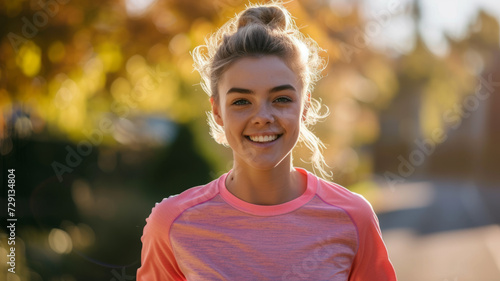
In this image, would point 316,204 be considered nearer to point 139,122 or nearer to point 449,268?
point 139,122

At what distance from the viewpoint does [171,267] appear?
238cm

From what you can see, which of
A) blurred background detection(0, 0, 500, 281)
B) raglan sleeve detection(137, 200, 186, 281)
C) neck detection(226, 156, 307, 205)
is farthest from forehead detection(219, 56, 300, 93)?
blurred background detection(0, 0, 500, 281)

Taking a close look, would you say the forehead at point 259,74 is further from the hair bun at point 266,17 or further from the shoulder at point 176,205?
the shoulder at point 176,205

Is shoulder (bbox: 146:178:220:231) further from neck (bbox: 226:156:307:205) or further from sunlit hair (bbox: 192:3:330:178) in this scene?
sunlit hair (bbox: 192:3:330:178)

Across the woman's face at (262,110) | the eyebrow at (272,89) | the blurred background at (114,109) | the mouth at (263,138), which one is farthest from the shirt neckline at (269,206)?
the blurred background at (114,109)

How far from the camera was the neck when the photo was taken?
7.71 ft

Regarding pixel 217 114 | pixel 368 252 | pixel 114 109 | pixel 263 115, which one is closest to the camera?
pixel 263 115

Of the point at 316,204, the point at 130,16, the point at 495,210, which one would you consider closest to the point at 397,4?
the point at 130,16

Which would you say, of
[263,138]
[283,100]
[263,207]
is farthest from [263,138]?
[263,207]

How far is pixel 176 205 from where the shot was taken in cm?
238

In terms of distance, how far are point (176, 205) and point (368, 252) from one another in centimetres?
73

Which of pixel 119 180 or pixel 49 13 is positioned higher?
pixel 49 13

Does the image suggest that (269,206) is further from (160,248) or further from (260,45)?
(260,45)

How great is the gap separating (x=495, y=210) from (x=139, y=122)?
A: 12.9 metres
